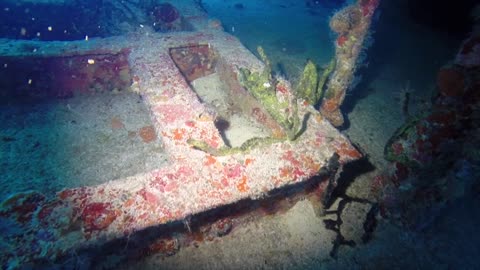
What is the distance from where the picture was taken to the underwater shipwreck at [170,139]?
2.29 meters

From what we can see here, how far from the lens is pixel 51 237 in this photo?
207 centimetres

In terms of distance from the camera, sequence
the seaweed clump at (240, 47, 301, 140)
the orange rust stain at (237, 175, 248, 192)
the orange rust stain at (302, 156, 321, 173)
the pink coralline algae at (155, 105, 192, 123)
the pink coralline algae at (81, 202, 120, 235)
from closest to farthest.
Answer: the pink coralline algae at (81, 202, 120, 235) → the orange rust stain at (237, 175, 248, 192) → the orange rust stain at (302, 156, 321, 173) → the pink coralline algae at (155, 105, 192, 123) → the seaweed clump at (240, 47, 301, 140)

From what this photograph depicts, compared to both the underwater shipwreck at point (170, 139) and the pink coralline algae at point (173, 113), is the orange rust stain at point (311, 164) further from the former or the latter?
the pink coralline algae at point (173, 113)

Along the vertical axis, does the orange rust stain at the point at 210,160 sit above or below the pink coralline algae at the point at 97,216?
above

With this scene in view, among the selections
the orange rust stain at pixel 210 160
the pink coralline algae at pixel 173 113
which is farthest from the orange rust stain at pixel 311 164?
the pink coralline algae at pixel 173 113

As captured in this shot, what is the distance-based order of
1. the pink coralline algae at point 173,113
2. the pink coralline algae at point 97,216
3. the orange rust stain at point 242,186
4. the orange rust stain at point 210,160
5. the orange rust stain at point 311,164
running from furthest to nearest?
the pink coralline algae at point 173,113, the orange rust stain at point 311,164, the orange rust stain at point 210,160, the orange rust stain at point 242,186, the pink coralline algae at point 97,216

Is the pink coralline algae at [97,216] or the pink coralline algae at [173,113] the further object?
the pink coralline algae at [173,113]

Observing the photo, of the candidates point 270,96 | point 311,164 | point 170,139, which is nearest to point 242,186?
point 311,164

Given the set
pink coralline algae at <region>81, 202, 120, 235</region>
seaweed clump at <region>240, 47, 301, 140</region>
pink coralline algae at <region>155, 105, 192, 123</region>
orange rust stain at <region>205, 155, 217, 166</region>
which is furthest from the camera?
seaweed clump at <region>240, 47, 301, 140</region>

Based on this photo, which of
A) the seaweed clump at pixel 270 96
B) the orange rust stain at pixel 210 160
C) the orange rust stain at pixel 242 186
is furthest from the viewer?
the seaweed clump at pixel 270 96

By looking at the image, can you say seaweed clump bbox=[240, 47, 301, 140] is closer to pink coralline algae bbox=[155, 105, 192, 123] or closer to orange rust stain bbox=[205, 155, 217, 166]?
orange rust stain bbox=[205, 155, 217, 166]

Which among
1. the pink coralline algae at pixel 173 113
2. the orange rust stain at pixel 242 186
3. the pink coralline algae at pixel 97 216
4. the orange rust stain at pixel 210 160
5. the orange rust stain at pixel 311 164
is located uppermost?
the orange rust stain at pixel 311 164

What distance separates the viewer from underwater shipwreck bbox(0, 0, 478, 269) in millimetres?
2287

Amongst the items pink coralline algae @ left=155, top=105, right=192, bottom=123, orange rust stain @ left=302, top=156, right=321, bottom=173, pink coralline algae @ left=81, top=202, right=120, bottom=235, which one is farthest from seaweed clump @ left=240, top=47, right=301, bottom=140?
pink coralline algae @ left=81, top=202, right=120, bottom=235
